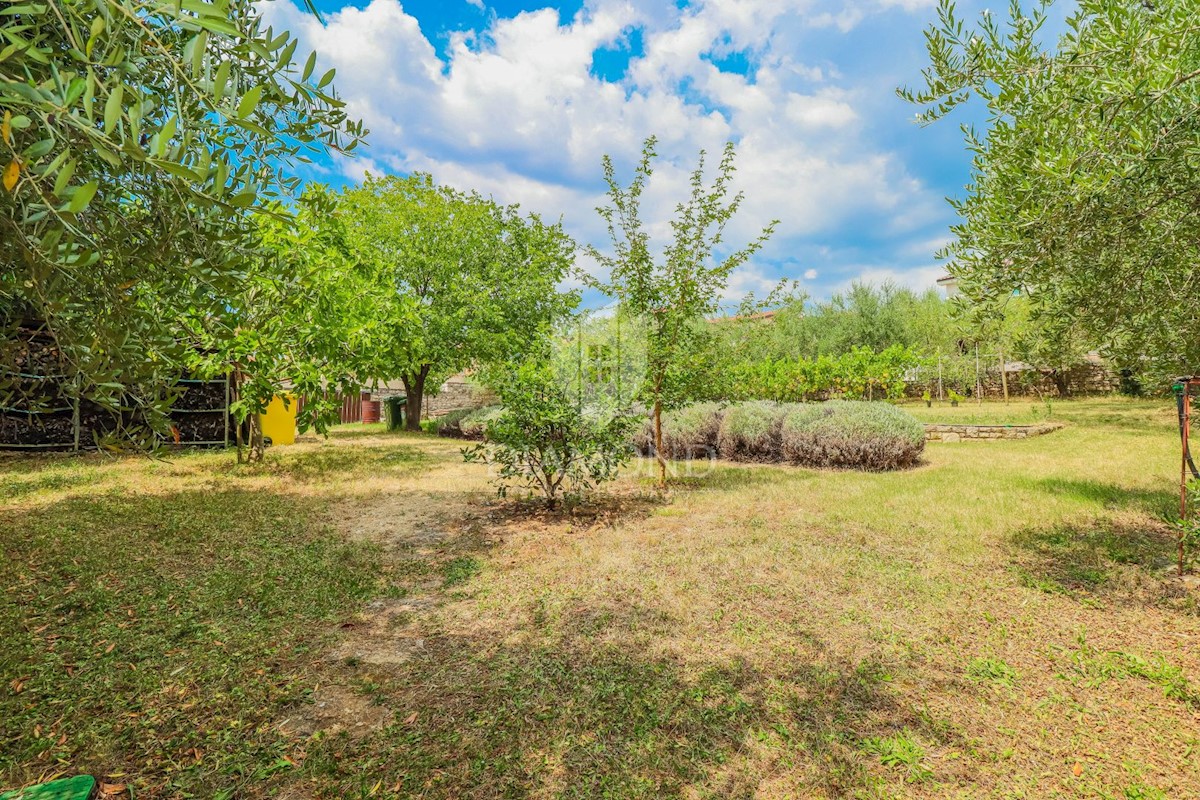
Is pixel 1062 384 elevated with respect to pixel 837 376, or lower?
lower

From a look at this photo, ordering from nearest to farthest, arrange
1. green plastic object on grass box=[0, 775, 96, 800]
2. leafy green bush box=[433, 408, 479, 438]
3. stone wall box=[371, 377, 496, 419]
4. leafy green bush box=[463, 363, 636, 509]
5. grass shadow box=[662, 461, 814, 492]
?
green plastic object on grass box=[0, 775, 96, 800] < leafy green bush box=[463, 363, 636, 509] < grass shadow box=[662, 461, 814, 492] < leafy green bush box=[433, 408, 479, 438] < stone wall box=[371, 377, 496, 419]

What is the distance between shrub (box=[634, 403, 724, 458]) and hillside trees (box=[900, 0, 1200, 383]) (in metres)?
7.66

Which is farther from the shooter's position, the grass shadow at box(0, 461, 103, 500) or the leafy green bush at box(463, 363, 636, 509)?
the grass shadow at box(0, 461, 103, 500)

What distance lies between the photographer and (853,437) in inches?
417

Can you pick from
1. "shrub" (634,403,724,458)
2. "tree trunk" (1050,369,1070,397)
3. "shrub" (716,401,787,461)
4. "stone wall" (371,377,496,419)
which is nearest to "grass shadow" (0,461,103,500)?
"shrub" (634,403,724,458)

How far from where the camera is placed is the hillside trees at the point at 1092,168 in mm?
3348

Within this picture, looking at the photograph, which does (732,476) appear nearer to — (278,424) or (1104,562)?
(1104,562)

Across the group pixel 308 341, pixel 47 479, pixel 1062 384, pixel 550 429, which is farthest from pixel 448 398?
pixel 1062 384

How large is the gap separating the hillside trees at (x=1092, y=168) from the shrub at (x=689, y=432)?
25.1 ft

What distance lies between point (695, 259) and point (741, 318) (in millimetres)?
1335

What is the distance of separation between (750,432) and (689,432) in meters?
1.36

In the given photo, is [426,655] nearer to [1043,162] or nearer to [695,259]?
[1043,162]

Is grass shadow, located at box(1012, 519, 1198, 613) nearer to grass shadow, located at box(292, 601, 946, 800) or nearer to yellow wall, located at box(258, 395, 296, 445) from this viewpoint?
grass shadow, located at box(292, 601, 946, 800)

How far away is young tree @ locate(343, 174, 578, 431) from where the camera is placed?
1919 centimetres
